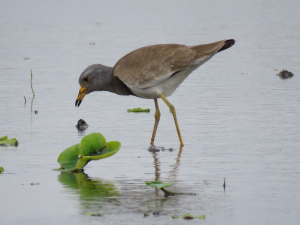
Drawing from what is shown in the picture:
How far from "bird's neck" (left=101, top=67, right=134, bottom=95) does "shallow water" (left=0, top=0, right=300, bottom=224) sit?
71 centimetres

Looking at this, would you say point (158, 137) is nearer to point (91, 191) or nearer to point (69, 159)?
point (69, 159)

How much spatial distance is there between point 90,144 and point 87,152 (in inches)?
4.4

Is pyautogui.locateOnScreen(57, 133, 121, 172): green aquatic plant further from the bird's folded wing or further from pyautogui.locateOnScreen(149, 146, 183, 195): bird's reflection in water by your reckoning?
the bird's folded wing

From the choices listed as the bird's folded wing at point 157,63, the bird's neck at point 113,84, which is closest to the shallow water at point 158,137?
the bird's neck at point 113,84

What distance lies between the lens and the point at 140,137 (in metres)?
10.2

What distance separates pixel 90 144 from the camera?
8062mm

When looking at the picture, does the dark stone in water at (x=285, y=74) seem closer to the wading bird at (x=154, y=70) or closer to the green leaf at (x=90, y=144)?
the wading bird at (x=154, y=70)

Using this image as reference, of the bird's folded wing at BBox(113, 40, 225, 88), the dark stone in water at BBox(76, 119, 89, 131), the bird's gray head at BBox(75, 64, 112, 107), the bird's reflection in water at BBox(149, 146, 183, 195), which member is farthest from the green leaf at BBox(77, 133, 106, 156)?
the dark stone in water at BBox(76, 119, 89, 131)

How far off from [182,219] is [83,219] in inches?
37.6

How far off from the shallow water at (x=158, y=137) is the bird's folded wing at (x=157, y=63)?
0.96 meters

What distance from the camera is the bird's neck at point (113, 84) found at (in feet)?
33.2

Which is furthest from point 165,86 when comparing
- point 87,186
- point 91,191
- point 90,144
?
point 91,191

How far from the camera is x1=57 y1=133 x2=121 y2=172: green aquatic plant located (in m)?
8.00

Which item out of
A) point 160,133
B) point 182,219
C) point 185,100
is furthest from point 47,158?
point 185,100
